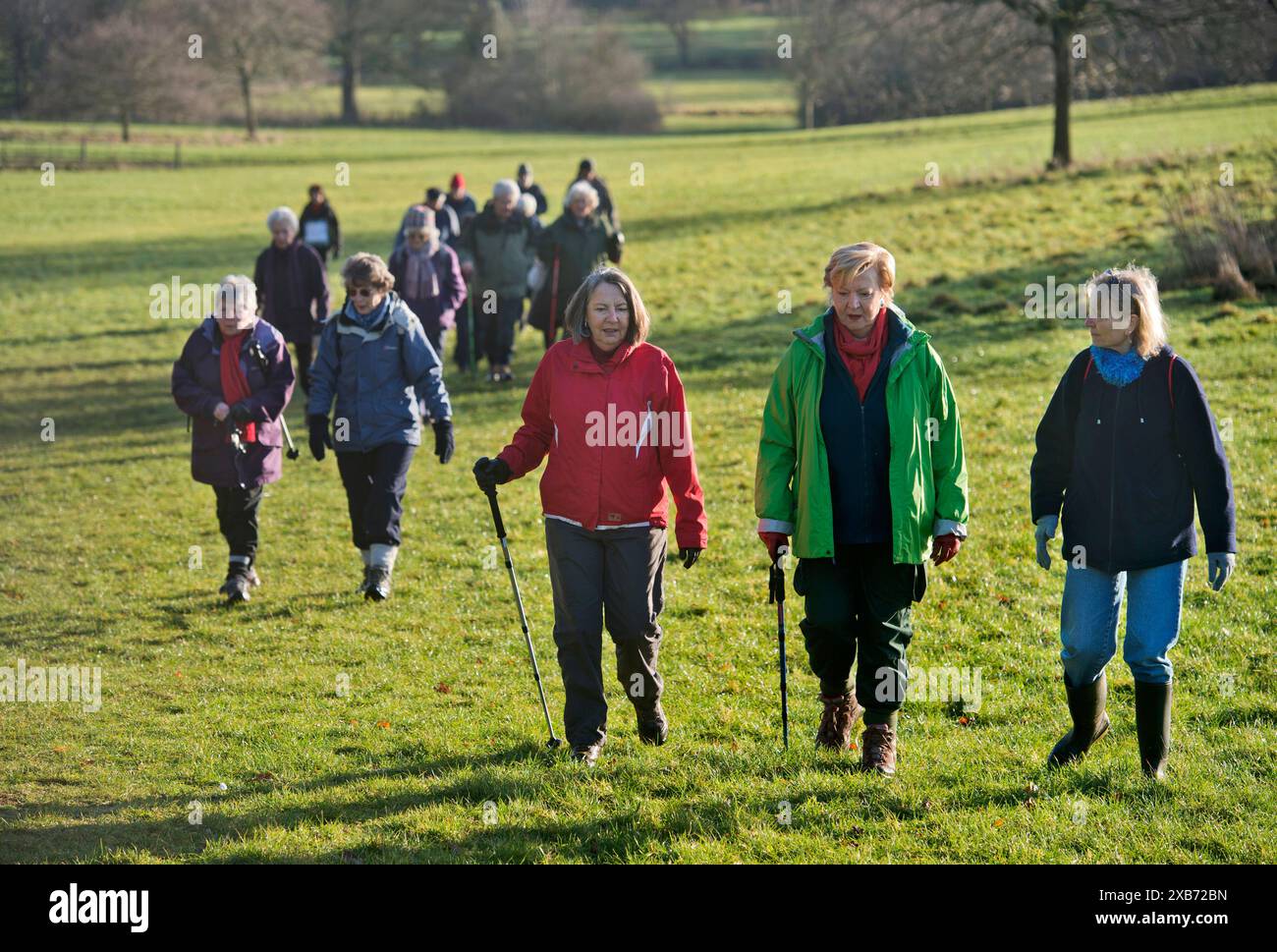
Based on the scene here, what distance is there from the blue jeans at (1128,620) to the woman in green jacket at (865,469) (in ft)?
2.01

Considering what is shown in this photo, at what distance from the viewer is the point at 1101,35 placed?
32.1 m

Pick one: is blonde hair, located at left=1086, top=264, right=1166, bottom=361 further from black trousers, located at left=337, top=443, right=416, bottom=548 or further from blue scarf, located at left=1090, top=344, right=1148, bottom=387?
black trousers, located at left=337, top=443, right=416, bottom=548

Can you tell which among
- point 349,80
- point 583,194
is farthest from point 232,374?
point 349,80

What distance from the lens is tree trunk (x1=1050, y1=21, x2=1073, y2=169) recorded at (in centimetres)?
3212

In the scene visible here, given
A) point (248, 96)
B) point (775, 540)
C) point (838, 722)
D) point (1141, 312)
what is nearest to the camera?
point (1141, 312)

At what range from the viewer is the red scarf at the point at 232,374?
9383 mm

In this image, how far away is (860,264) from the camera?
575 cm

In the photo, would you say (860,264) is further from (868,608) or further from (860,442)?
(868,608)

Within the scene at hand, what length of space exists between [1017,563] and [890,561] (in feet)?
12.2

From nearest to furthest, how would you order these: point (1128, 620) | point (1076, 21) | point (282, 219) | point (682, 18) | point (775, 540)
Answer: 1. point (1128, 620)
2. point (775, 540)
3. point (282, 219)
4. point (1076, 21)
5. point (682, 18)

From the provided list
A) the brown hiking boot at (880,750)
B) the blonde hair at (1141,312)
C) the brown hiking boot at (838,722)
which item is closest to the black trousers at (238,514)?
the brown hiking boot at (838,722)

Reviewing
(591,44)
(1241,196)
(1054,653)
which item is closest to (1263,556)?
(1054,653)

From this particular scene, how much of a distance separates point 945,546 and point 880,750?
38.9 inches

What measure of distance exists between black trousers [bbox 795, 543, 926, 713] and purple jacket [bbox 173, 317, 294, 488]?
4.63 metres
